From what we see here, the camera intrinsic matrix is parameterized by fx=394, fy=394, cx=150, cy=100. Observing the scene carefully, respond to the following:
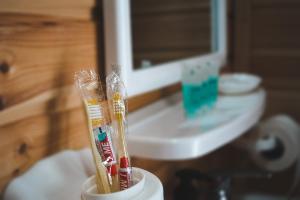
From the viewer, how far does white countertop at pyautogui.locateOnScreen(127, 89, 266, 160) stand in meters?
0.59

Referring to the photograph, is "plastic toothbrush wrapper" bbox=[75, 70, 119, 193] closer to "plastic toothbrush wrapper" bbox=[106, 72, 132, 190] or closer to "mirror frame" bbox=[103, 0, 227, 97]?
"plastic toothbrush wrapper" bbox=[106, 72, 132, 190]

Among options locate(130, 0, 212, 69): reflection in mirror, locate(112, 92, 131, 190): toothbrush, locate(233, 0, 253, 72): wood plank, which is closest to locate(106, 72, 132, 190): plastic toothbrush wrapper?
locate(112, 92, 131, 190): toothbrush

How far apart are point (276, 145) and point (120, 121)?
2.30 feet

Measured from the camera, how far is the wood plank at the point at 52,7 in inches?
17.8

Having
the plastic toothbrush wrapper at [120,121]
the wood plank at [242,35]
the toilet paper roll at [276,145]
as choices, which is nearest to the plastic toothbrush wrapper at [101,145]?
the plastic toothbrush wrapper at [120,121]

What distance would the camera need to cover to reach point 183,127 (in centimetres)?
70

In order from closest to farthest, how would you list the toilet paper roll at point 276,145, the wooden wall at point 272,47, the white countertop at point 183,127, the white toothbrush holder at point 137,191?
1. the white toothbrush holder at point 137,191
2. the white countertop at point 183,127
3. the toilet paper roll at point 276,145
4. the wooden wall at point 272,47

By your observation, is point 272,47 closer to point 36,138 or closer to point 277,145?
point 277,145

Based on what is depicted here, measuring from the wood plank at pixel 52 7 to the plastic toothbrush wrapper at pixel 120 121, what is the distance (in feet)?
0.45

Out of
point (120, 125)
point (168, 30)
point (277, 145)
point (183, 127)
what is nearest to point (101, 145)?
point (120, 125)

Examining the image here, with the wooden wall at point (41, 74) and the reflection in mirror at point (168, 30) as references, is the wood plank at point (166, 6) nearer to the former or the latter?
the reflection in mirror at point (168, 30)

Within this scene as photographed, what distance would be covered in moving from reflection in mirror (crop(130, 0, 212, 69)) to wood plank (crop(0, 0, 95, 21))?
107 millimetres

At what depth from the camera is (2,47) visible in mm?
447

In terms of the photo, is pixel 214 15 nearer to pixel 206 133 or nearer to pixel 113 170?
pixel 206 133
